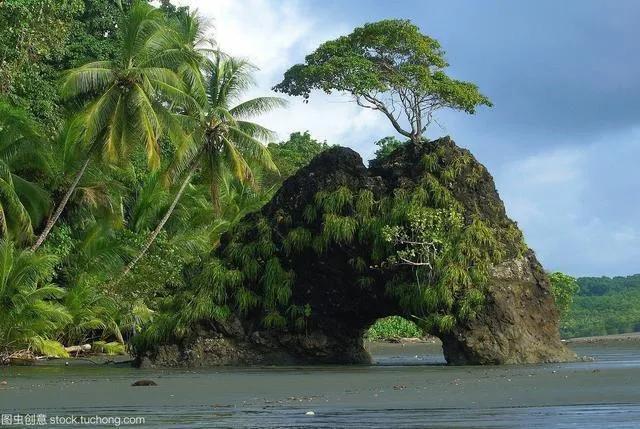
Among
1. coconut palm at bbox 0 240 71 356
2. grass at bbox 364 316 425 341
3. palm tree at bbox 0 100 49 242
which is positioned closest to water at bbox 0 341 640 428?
coconut palm at bbox 0 240 71 356

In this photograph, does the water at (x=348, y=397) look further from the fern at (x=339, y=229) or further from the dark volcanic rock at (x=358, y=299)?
the fern at (x=339, y=229)

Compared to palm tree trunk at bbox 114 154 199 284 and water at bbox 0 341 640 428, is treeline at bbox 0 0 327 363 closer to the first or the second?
palm tree trunk at bbox 114 154 199 284

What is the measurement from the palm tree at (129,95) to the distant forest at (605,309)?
23373mm

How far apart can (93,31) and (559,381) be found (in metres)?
26.7

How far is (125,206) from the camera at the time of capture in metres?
31.4

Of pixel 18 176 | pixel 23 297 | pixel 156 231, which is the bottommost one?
pixel 23 297

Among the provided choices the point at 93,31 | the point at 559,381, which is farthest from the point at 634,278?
the point at 559,381

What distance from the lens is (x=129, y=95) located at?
23.6 metres

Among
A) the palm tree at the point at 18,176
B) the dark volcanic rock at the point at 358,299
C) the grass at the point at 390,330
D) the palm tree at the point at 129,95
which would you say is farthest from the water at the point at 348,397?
the grass at the point at 390,330

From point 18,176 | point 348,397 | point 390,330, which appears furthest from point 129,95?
point 390,330

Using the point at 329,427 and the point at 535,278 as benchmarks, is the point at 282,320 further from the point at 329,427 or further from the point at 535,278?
the point at 329,427

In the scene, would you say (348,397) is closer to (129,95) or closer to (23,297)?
(23,297)

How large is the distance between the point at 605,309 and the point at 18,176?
132ft

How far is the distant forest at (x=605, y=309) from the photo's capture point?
48781mm
